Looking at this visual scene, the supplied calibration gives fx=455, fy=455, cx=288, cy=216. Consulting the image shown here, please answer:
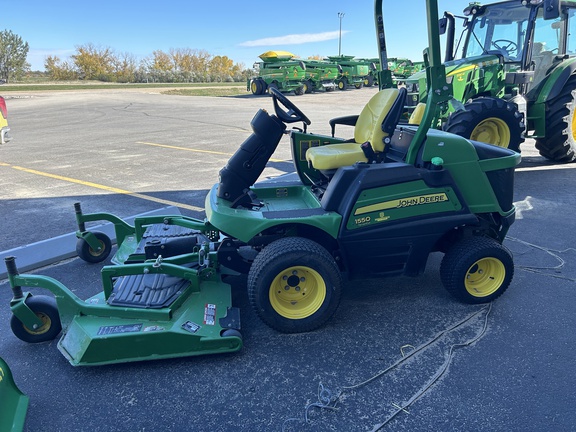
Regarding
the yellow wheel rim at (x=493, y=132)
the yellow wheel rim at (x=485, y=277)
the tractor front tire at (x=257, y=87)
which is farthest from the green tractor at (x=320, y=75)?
the yellow wheel rim at (x=485, y=277)

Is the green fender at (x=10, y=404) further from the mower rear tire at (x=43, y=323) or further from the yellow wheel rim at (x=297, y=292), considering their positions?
the yellow wheel rim at (x=297, y=292)

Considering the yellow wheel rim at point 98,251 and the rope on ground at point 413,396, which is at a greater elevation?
the yellow wheel rim at point 98,251

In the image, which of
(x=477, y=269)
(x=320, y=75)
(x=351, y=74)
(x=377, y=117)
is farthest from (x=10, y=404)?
(x=351, y=74)

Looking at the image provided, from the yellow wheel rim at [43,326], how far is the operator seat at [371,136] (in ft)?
7.21

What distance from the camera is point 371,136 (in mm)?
3709

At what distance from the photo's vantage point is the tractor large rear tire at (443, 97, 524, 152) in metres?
6.38

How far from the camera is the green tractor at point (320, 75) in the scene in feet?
94.8

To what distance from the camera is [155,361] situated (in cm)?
285

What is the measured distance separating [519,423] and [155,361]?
2.08 meters

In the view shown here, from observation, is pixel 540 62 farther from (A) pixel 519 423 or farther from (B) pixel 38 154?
(B) pixel 38 154

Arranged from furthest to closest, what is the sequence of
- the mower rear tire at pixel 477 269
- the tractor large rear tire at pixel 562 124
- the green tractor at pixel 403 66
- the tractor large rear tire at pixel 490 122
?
the green tractor at pixel 403 66
the tractor large rear tire at pixel 562 124
the tractor large rear tire at pixel 490 122
the mower rear tire at pixel 477 269

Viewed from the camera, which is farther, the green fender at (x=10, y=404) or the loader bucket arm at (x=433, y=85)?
the loader bucket arm at (x=433, y=85)

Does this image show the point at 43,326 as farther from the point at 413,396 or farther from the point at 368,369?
the point at 413,396

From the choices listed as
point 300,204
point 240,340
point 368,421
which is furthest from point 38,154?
point 368,421
